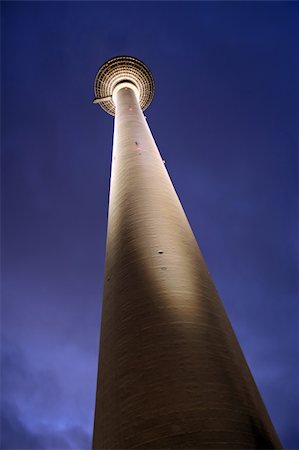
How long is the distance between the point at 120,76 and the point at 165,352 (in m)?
16.4

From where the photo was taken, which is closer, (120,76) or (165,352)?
(165,352)

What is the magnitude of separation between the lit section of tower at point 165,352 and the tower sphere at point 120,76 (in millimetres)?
11503

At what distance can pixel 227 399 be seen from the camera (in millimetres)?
5051

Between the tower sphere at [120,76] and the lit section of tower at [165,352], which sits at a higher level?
the tower sphere at [120,76]

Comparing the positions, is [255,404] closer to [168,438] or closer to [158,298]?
[168,438]

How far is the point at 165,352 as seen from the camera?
559cm

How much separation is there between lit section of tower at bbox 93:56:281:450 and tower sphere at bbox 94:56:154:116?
37.7ft

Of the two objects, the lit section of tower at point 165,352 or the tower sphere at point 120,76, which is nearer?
the lit section of tower at point 165,352

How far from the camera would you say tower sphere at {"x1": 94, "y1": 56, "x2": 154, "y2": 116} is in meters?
18.7

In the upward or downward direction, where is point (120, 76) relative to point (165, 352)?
upward

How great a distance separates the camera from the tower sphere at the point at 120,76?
1870 centimetres

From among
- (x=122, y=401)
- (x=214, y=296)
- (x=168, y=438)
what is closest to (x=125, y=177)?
(x=214, y=296)

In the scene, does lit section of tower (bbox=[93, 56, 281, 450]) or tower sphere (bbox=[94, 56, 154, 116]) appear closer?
lit section of tower (bbox=[93, 56, 281, 450])

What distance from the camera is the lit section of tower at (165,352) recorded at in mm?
4781
